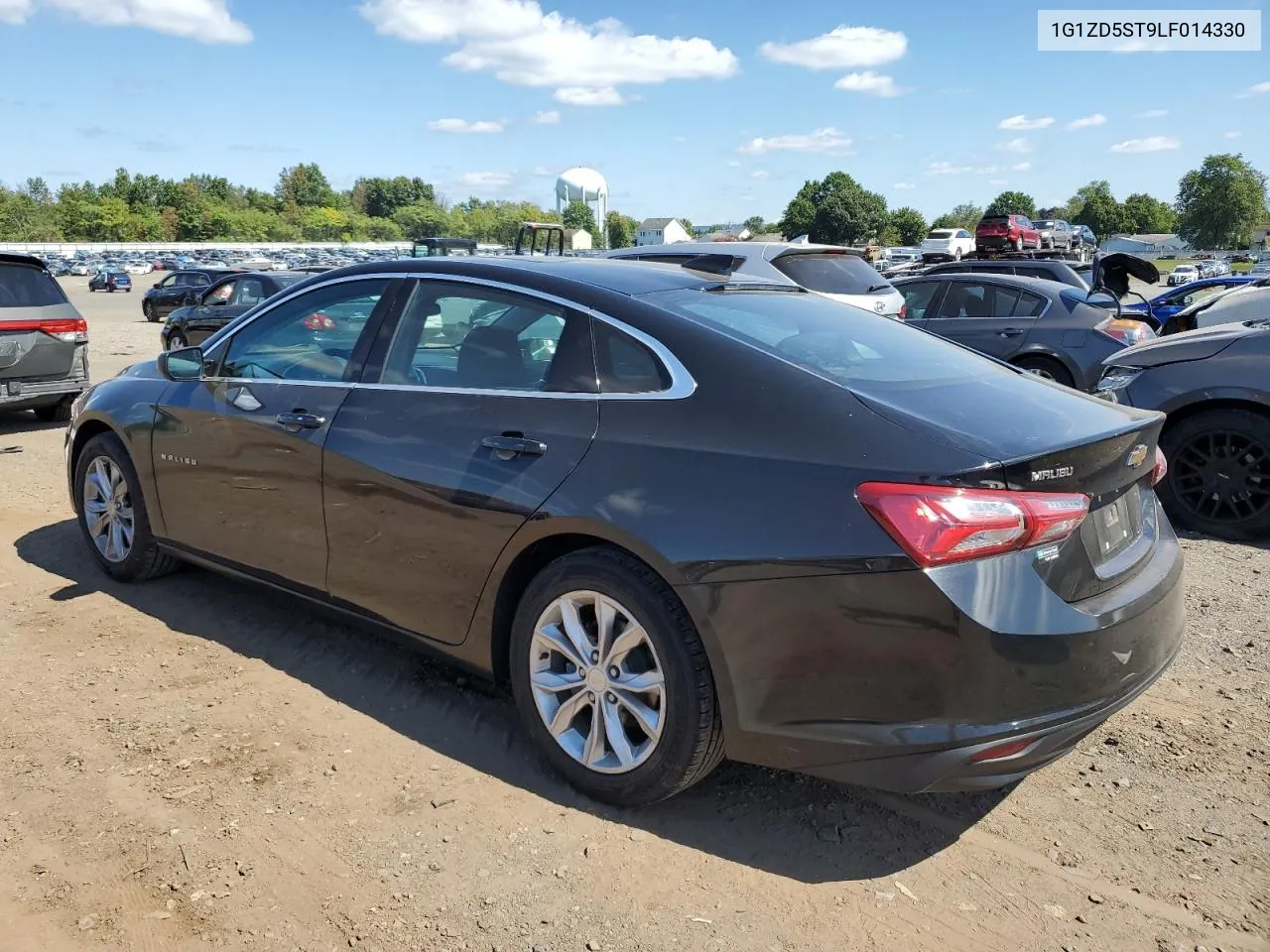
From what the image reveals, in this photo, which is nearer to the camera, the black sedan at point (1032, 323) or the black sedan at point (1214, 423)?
the black sedan at point (1214, 423)

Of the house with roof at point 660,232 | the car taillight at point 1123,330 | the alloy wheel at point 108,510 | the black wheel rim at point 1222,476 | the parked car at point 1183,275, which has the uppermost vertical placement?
the house with roof at point 660,232

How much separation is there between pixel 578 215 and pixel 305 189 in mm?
72680

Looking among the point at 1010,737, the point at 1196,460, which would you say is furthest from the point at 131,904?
the point at 1196,460

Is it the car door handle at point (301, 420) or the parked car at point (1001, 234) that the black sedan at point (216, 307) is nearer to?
the car door handle at point (301, 420)

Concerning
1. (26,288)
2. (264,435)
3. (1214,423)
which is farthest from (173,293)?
(1214,423)

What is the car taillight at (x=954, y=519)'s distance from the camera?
2391 mm

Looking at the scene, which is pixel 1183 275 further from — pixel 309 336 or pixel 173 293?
pixel 309 336

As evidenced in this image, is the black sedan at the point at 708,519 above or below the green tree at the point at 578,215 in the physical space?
below


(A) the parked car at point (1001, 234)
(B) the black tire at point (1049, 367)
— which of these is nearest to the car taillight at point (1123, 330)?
(B) the black tire at point (1049, 367)

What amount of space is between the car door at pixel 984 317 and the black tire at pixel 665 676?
322 inches

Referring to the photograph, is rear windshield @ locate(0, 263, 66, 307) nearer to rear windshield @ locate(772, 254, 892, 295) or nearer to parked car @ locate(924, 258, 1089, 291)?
rear windshield @ locate(772, 254, 892, 295)

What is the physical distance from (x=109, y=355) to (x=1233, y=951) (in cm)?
1887

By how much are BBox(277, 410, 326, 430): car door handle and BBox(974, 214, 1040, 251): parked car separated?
3832 cm

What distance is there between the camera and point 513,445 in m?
3.14
